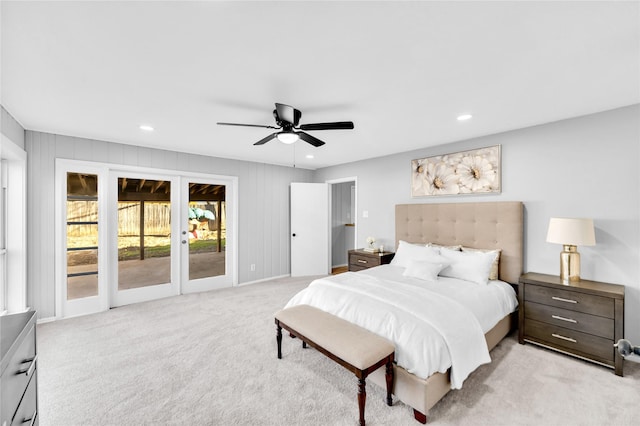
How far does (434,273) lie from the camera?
9.86ft

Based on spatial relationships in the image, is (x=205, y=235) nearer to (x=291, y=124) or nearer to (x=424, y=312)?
(x=291, y=124)

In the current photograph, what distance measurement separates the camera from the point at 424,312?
2.09 meters

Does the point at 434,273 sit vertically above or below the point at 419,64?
below

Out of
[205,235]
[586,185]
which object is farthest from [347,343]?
[205,235]

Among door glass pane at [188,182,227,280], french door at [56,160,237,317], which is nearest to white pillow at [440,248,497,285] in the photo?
french door at [56,160,237,317]

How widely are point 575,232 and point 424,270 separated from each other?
1.41 meters

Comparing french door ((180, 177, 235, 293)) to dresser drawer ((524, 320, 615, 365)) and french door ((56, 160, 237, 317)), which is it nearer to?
french door ((56, 160, 237, 317))

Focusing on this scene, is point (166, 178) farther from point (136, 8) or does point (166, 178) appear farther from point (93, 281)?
point (136, 8)

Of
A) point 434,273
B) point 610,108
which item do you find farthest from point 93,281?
point 610,108

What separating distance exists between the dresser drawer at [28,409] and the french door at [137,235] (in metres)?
2.73

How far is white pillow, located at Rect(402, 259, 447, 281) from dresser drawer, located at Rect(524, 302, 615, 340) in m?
0.88

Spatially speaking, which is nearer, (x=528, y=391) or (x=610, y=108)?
(x=528, y=391)

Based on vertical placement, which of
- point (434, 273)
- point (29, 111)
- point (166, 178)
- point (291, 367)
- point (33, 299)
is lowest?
point (291, 367)

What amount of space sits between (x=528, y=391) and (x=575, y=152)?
2377 millimetres
